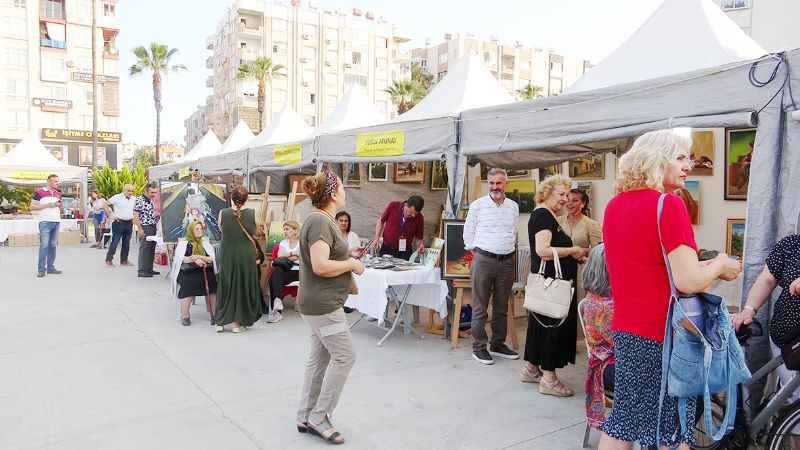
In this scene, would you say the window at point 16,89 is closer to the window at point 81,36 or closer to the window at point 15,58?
the window at point 15,58

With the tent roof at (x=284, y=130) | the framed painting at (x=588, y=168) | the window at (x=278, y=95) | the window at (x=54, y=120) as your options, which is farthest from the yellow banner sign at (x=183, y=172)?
the window at (x=278, y=95)

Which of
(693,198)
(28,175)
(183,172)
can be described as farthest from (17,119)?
(693,198)

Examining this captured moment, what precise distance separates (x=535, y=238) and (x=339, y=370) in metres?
1.78

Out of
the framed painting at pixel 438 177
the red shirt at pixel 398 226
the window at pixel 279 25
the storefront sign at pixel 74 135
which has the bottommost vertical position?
the red shirt at pixel 398 226

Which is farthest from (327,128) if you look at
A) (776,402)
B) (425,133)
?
(776,402)

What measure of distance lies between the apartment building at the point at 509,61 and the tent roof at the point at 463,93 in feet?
179

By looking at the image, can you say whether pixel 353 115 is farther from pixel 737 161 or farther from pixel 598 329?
pixel 598 329

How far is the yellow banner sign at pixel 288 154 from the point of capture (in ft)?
28.7

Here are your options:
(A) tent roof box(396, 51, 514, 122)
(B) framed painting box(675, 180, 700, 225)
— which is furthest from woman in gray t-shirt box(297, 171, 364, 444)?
(B) framed painting box(675, 180, 700, 225)

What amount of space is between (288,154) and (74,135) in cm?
3882

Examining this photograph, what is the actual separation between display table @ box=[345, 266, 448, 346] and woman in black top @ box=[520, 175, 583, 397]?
1531mm

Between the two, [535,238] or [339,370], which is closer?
[339,370]

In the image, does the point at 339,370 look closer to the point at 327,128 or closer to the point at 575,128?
the point at 575,128

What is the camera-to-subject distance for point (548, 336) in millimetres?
4199
